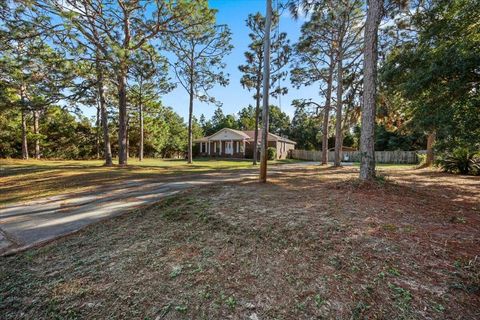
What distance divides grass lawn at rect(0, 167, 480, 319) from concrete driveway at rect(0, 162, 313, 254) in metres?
0.49

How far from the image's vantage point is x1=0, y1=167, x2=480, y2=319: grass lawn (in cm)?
201

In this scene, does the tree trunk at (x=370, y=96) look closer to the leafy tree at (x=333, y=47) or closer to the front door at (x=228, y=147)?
the leafy tree at (x=333, y=47)

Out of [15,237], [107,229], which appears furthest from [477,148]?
[15,237]

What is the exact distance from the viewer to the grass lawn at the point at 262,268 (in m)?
2.01

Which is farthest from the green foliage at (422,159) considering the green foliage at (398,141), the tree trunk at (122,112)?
the tree trunk at (122,112)

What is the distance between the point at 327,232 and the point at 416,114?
6347mm

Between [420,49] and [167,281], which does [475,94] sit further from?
[167,281]

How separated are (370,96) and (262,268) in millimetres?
5589

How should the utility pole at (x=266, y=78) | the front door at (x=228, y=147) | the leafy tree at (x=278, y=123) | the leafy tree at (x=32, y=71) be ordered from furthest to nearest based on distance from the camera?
the leafy tree at (x=278, y=123) → the front door at (x=228, y=147) → the leafy tree at (x=32, y=71) → the utility pole at (x=266, y=78)

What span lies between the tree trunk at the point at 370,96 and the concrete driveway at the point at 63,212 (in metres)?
5.56

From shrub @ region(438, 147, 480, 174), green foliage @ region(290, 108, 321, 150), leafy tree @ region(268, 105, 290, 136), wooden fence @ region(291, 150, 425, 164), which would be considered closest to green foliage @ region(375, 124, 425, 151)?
wooden fence @ region(291, 150, 425, 164)

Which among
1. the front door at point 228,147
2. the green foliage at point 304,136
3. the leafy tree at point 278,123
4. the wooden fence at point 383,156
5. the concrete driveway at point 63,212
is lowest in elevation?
the concrete driveway at point 63,212

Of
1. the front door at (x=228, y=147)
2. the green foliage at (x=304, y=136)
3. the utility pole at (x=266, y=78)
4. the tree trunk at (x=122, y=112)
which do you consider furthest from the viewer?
the green foliage at (x=304, y=136)

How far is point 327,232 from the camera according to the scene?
128 inches
